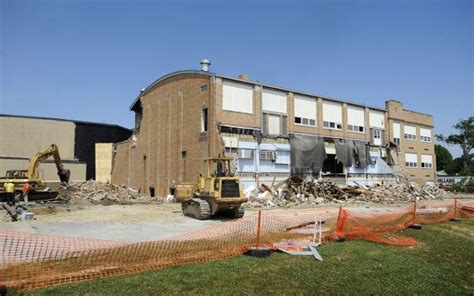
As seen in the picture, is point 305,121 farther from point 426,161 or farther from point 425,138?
point 425,138

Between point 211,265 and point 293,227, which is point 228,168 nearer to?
point 293,227

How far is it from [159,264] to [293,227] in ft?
21.0

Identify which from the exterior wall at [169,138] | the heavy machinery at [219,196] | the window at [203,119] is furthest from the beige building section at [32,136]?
the heavy machinery at [219,196]

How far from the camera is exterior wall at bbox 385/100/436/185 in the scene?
148 ft

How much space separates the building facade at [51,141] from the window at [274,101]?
2259 cm

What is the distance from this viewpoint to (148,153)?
120ft

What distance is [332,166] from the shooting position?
38062 millimetres

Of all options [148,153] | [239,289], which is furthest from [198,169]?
[239,289]

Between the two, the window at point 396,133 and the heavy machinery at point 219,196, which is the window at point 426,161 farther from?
the heavy machinery at point 219,196

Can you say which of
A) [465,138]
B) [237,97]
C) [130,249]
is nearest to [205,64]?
[237,97]

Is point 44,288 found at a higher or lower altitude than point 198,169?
lower

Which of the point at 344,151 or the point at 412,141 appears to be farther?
the point at 412,141

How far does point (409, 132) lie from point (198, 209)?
38.5m

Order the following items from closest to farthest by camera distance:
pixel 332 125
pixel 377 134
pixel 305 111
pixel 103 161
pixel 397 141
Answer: pixel 305 111 < pixel 332 125 < pixel 377 134 < pixel 103 161 < pixel 397 141
